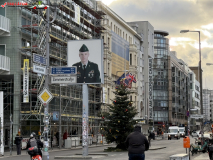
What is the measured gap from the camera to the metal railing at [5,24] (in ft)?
131

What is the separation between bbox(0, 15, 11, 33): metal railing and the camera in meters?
39.9

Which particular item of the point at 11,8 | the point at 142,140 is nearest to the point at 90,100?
the point at 11,8

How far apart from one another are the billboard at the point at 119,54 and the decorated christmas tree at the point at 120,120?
3506cm

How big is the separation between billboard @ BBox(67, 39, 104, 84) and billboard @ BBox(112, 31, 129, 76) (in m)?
37.9

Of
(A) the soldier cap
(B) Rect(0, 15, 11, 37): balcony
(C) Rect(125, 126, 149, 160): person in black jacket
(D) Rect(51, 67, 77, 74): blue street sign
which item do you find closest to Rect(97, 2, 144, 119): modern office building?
(B) Rect(0, 15, 11, 37): balcony

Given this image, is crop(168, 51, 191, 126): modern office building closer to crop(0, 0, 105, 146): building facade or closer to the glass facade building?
the glass facade building

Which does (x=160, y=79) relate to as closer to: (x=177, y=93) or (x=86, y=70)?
(x=177, y=93)

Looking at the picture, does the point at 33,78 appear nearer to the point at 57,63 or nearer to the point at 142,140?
the point at 57,63

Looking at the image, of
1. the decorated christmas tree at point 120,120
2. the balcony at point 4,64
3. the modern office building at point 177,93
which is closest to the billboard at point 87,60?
the decorated christmas tree at point 120,120

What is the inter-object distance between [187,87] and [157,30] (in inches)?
1216

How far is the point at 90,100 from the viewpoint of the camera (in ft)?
188

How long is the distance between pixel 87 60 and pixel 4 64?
39.7ft

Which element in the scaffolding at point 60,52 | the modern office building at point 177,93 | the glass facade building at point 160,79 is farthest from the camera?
the modern office building at point 177,93

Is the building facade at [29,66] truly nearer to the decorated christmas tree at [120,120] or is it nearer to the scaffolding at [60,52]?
the scaffolding at [60,52]
